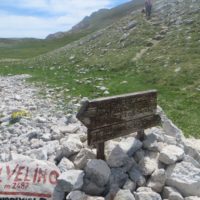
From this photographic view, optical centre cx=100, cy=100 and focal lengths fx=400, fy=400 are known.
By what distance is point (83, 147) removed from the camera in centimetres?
1241

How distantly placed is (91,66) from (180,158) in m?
28.0

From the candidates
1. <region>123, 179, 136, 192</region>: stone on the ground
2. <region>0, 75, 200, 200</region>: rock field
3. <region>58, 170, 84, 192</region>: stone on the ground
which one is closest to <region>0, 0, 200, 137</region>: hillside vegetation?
<region>0, 75, 200, 200</region>: rock field

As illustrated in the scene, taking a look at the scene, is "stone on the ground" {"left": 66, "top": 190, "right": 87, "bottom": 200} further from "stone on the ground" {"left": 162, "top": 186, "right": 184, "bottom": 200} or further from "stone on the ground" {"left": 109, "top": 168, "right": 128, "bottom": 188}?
"stone on the ground" {"left": 162, "top": 186, "right": 184, "bottom": 200}

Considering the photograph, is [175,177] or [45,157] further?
[45,157]

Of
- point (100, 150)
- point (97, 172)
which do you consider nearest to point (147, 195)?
point (97, 172)

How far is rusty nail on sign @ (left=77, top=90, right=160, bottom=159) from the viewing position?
35.9ft

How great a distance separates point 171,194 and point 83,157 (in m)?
2.64

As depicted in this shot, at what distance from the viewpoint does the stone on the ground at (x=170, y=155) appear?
1176cm

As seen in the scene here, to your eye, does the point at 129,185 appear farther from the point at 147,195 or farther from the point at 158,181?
the point at 158,181

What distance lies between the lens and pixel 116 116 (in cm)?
1173

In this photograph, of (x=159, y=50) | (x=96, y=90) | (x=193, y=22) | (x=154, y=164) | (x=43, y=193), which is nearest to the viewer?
(x=43, y=193)

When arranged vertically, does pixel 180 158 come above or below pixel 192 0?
below

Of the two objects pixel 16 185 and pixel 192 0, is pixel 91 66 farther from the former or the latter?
pixel 16 185

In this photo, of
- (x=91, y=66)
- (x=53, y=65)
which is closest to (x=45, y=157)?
(x=91, y=66)
